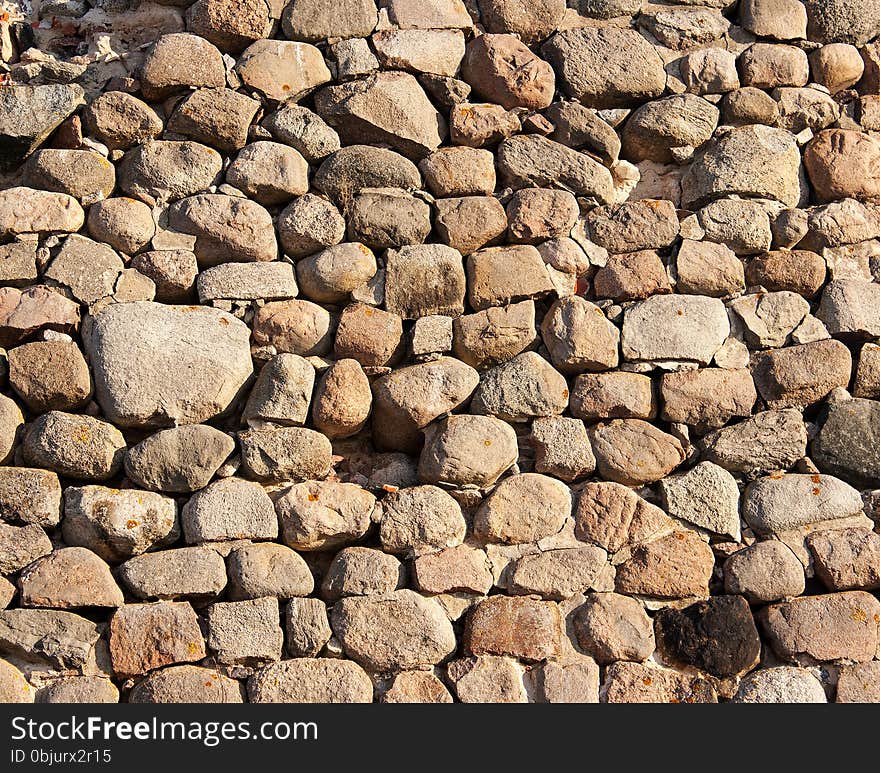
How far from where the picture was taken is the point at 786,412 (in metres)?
3.29

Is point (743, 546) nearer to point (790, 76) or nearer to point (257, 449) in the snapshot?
point (257, 449)

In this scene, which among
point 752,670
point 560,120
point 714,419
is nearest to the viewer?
point 752,670

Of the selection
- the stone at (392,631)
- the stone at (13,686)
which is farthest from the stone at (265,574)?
the stone at (13,686)

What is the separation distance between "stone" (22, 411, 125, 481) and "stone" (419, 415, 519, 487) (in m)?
0.93

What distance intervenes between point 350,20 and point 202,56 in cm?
53

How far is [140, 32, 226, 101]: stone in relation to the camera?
3.41 metres

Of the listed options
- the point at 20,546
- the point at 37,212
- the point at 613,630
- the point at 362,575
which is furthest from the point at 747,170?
the point at 20,546

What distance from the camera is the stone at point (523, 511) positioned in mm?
3068

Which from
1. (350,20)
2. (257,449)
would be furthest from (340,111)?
(257,449)

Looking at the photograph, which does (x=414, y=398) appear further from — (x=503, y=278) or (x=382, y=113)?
(x=382, y=113)

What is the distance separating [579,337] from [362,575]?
1014 mm

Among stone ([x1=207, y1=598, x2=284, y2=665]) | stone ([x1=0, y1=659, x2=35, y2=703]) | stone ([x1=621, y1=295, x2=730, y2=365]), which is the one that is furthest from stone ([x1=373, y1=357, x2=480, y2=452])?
stone ([x1=0, y1=659, x2=35, y2=703])

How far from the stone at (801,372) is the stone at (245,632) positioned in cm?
170

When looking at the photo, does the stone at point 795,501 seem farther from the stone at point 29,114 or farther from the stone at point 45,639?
the stone at point 29,114
